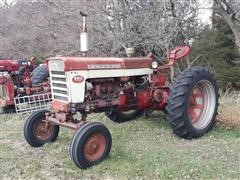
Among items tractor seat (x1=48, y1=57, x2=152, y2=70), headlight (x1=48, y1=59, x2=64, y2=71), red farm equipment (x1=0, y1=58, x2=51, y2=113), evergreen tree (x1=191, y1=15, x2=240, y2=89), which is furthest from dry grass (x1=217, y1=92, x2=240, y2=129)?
evergreen tree (x1=191, y1=15, x2=240, y2=89)

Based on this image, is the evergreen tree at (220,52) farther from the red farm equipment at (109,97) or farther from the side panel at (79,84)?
the side panel at (79,84)

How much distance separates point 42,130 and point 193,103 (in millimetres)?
2391

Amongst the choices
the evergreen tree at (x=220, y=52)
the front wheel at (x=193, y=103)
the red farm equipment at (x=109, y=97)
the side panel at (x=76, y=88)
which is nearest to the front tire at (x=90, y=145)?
the red farm equipment at (x=109, y=97)

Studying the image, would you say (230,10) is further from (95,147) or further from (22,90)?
(95,147)

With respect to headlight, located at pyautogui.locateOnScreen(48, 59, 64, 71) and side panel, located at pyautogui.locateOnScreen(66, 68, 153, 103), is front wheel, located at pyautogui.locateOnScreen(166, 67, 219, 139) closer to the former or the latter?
side panel, located at pyautogui.locateOnScreen(66, 68, 153, 103)

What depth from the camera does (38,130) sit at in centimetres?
595

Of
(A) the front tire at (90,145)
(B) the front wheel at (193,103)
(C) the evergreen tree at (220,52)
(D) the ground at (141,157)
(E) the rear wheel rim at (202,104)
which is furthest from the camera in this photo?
(C) the evergreen tree at (220,52)

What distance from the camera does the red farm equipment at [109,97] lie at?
5020mm

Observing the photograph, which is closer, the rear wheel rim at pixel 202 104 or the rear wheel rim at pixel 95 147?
the rear wheel rim at pixel 95 147

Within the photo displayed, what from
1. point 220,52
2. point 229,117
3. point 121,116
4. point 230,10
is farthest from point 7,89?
point 220,52

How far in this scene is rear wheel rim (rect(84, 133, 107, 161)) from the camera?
16.0ft

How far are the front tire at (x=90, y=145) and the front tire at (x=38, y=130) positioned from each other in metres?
1.26

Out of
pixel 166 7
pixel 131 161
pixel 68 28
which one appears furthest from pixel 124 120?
pixel 68 28

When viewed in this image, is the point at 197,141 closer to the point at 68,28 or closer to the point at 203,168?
the point at 203,168
